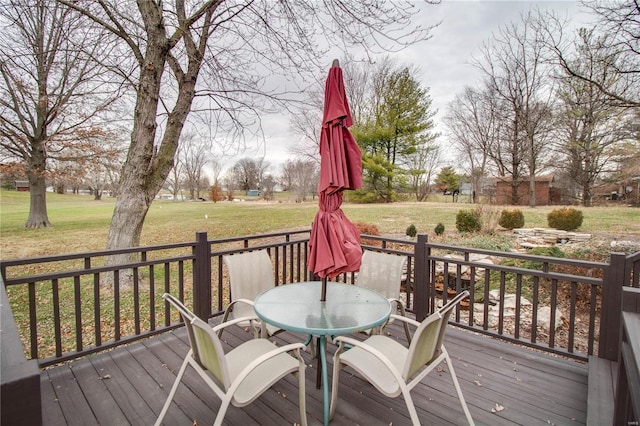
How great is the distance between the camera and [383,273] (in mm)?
3086

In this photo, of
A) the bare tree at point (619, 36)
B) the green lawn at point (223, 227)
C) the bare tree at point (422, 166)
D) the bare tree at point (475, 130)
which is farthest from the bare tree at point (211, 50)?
the bare tree at point (475, 130)

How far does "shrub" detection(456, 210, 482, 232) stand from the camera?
9.31m

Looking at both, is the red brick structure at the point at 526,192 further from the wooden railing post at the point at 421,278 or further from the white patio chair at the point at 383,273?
the white patio chair at the point at 383,273

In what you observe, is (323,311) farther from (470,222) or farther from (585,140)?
(585,140)

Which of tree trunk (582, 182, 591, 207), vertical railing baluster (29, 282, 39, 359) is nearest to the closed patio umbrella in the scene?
vertical railing baluster (29, 282, 39, 359)

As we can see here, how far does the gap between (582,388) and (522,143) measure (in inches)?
738

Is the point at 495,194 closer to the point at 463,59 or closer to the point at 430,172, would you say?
the point at 430,172

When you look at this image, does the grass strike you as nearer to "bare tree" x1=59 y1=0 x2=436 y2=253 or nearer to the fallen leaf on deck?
"bare tree" x1=59 y1=0 x2=436 y2=253

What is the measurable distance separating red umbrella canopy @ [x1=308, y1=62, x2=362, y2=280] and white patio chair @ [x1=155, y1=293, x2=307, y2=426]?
644 millimetres

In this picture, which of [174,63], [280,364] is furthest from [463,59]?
[280,364]

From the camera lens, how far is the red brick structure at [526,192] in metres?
18.9

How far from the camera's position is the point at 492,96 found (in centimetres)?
1725

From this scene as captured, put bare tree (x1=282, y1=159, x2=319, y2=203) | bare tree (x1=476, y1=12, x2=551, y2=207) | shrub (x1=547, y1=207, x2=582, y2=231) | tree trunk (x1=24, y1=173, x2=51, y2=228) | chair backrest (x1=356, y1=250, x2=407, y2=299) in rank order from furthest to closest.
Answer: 1. bare tree (x1=282, y1=159, x2=319, y2=203)
2. bare tree (x1=476, y1=12, x2=551, y2=207)
3. tree trunk (x1=24, y1=173, x2=51, y2=228)
4. shrub (x1=547, y1=207, x2=582, y2=231)
5. chair backrest (x1=356, y1=250, x2=407, y2=299)

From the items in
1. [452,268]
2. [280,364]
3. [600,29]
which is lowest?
[452,268]
